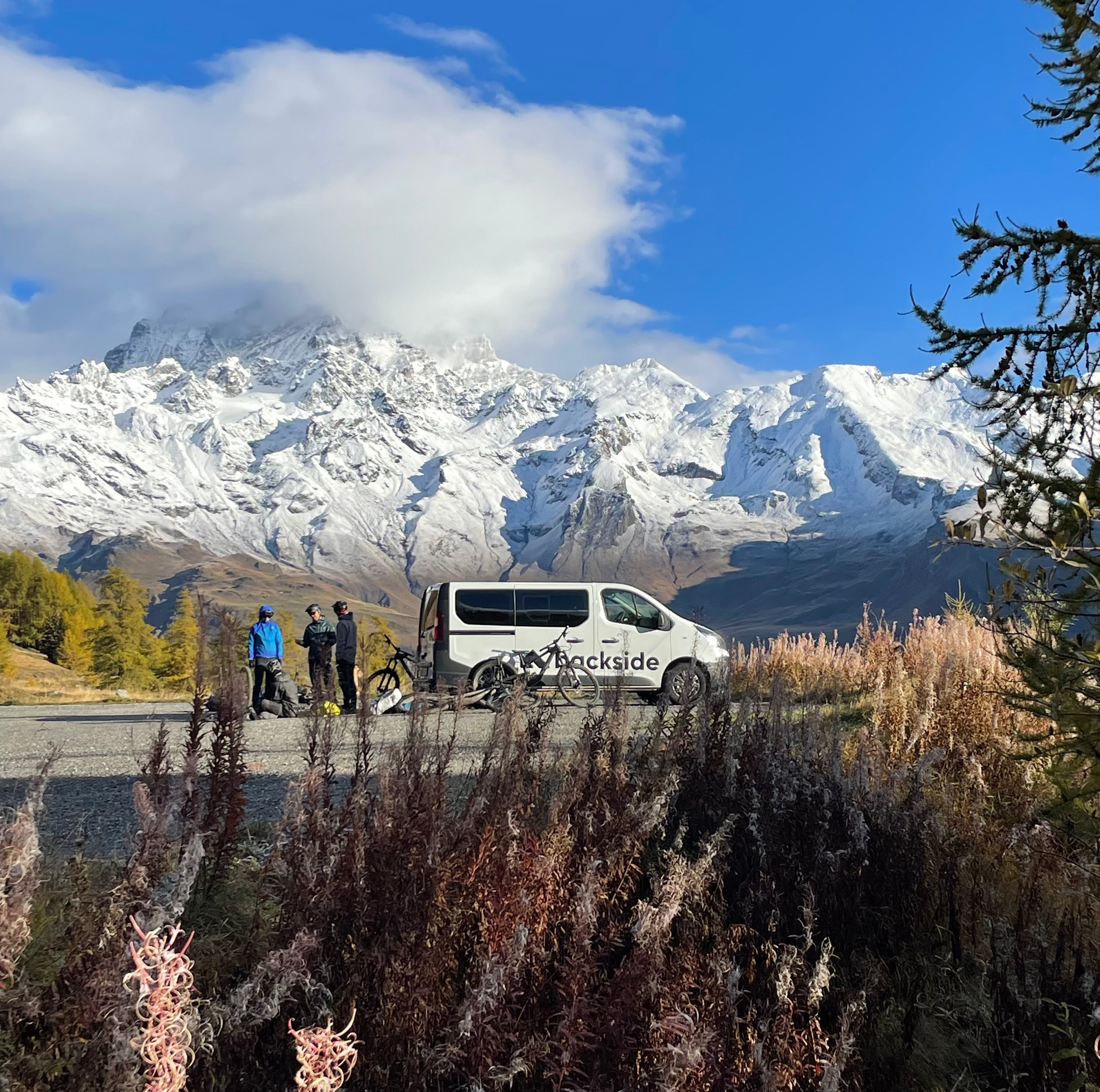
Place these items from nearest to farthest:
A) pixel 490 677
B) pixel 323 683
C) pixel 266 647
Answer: pixel 323 683 → pixel 266 647 → pixel 490 677

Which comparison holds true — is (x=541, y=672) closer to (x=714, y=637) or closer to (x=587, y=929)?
(x=714, y=637)

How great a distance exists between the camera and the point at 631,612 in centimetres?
1625

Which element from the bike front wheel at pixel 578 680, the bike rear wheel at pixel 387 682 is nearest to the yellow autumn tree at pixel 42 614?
the bike rear wheel at pixel 387 682

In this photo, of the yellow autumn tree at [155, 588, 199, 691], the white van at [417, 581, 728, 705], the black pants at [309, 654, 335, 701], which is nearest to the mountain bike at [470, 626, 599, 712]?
the white van at [417, 581, 728, 705]

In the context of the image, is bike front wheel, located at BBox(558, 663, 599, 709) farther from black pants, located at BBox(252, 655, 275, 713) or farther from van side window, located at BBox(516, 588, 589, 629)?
black pants, located at BBox(252, 655, 275, 713)

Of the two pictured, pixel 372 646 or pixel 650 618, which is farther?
pixel 650 618

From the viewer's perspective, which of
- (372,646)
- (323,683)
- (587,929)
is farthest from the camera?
(372,646)

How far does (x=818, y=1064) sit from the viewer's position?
2.72 meters

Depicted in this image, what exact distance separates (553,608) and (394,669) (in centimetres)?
284

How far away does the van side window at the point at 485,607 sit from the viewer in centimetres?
1594

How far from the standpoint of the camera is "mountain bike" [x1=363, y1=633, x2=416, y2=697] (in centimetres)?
1559

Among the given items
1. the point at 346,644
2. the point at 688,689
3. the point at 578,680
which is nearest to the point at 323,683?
the point at 688,689

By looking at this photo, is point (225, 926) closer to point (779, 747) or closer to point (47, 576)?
point (779, 747)

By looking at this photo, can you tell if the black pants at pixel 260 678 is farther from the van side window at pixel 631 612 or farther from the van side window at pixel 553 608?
the van side window at pixel 631 612
